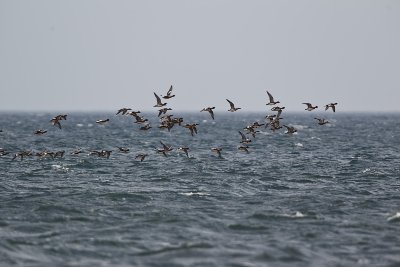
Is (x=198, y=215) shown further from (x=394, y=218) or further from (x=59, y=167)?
(x=59, y=167)

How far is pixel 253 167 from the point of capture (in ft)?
157

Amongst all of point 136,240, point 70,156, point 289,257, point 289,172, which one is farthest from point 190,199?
point 70,156

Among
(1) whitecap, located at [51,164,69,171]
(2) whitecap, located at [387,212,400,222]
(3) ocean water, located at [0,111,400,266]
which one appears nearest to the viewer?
(3) ocean water, located at [0,111,400,266]

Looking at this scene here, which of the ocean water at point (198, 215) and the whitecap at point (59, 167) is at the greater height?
the ocean water at point (198, 215)

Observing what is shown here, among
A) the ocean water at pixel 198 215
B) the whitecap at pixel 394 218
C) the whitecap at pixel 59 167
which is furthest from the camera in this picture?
the whitecap at pixel 59 167

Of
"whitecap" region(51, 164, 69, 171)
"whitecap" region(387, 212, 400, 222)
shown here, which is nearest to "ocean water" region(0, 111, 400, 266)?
"whitecap" region(51, 164, 69, 171)

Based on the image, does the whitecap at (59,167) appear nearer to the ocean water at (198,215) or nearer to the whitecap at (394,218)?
the ocean water at (198,215)

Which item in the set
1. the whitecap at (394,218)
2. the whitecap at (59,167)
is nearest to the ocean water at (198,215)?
the whitecap at (59,167)

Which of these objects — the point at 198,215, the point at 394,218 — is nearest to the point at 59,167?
the point at 198,215

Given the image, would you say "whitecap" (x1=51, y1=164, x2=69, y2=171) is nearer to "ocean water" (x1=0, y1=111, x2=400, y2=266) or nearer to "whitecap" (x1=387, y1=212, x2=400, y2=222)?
"ocean water" (x1=0, y1=111, x2=400, y2=266)

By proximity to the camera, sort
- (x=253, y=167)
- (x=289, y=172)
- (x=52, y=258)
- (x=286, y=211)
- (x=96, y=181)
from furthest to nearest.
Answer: (x=253, y=167)
(x=289, y=172)
(x=96, y=181)
(x=286, y=211)
(x=52, y=258)

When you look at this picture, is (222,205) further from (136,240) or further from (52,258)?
(52,258)

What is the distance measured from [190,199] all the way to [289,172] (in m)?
14.2

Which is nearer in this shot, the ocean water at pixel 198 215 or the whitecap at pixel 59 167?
the ocean water at pixel 198 215
